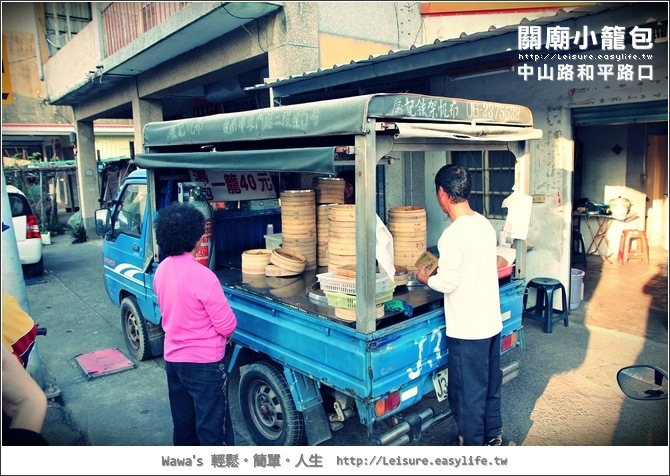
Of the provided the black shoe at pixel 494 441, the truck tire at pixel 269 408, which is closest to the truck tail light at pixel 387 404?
the truck tire at pixel 269 408

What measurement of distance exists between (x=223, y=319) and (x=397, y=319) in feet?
3.97

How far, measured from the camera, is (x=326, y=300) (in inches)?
143

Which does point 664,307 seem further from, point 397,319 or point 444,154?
point 397,319

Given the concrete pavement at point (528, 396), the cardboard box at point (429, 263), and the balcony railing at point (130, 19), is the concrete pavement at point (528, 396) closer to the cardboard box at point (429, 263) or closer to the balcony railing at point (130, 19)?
the cardboard box at point (429, 263)

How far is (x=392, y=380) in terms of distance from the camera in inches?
122

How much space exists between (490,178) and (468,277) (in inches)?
166

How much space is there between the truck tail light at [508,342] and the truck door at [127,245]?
361cm

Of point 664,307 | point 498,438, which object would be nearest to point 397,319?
point 498,438

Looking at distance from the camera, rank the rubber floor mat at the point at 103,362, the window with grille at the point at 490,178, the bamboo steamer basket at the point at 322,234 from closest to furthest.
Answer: the bamboo steamer basket at the point at 322,234
the rubber floor mat at the point at 103,362
the window with grille at the point at 490,178

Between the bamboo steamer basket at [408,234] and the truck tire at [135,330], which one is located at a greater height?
the bamboo steamer basket at [408,234]

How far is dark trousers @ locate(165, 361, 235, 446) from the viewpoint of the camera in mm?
3133

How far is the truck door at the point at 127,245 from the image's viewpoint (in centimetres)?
Answer: 533

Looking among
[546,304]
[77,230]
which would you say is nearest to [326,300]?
[546,304]

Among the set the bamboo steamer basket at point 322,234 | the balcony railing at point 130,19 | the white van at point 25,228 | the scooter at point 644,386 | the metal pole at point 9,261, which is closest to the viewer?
the scooter at point 644,386
